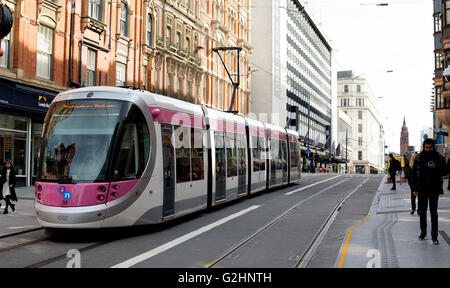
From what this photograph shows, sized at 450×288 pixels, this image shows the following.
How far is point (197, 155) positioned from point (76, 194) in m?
4.43

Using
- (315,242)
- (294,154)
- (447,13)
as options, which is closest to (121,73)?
(294,154)

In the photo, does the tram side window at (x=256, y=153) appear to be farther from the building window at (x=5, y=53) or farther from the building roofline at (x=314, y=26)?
the building roofline at (x=314, y=26)

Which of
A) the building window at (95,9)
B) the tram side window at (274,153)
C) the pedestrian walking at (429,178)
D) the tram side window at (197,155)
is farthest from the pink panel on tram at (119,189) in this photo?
the building window at (95,9)

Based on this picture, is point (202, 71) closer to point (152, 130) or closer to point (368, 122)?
point (152, 130)

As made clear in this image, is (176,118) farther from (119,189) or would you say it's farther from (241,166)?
(241,166)

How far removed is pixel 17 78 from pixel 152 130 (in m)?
12.2

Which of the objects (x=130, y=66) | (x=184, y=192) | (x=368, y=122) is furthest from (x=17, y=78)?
(x=368, y=122)

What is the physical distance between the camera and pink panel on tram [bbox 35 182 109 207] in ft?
33.7

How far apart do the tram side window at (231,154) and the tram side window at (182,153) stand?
3511 millimetres

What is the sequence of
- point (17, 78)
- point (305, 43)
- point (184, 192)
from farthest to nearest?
point (305, 43), point (17, 78), point (184, 192)

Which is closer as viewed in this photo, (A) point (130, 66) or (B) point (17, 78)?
(B) point (17, 78)

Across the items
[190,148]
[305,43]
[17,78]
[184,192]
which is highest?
[305,43]

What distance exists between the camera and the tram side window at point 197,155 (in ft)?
45.4
